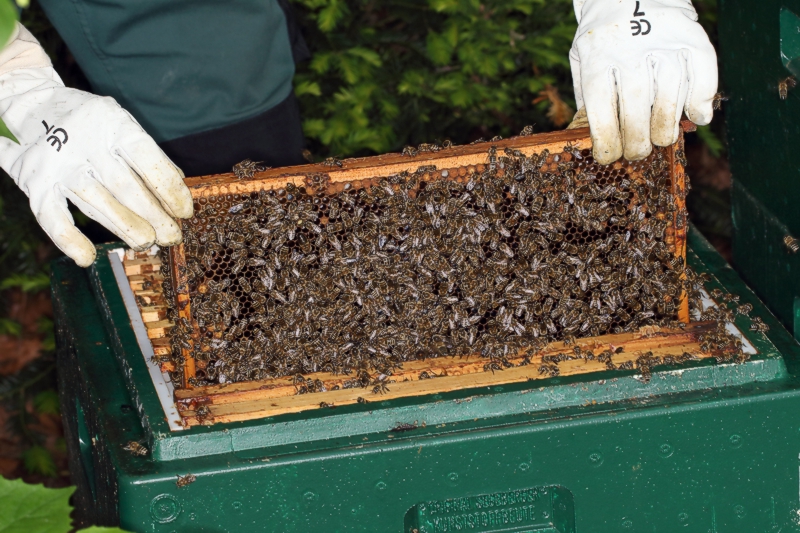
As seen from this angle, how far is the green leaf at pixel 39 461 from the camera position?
16.1 ft

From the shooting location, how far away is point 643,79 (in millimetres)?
2893

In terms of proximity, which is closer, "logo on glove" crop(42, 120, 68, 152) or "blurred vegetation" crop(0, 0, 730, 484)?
"logo on glove" crop(42, 120, 68, 152)

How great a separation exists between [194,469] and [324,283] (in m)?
0.69

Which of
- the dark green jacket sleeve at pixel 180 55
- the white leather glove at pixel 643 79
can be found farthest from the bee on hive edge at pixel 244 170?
the dark green jacket sleeve at pixel 180 55

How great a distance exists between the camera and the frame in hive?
2857 millimetres

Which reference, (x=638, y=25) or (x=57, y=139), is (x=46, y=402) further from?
(x=638, y=25)

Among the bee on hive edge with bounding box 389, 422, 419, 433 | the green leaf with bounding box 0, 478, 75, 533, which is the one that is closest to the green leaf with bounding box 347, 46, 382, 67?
the bee on hive edge with bounding box 389, 422, 419, 433

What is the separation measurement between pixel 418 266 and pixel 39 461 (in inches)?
115

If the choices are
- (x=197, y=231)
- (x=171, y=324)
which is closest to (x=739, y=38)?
(x=197, y=231)

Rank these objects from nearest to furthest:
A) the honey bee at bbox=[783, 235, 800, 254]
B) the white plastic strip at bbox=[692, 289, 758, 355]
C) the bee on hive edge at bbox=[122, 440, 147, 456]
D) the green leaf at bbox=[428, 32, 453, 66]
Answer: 1. the bee on hive edge at bbox=[122, 440, 147, 456]
2. the white plastic strip at bbox=[692, 289, 758, 355]
3. the honey bee at bbox=[783, 235, 800, 254]
4. the green leaf at bbox=[428, 32, 453, 66]

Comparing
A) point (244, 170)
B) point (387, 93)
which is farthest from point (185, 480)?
point (387, 93)

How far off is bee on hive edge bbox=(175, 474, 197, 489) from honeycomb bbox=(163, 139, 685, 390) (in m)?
0.43

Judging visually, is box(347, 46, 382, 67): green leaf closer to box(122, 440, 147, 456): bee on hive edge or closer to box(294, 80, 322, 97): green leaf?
box(294, 80, 322, 97): green leaf

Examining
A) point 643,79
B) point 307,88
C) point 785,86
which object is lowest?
point 307,88
